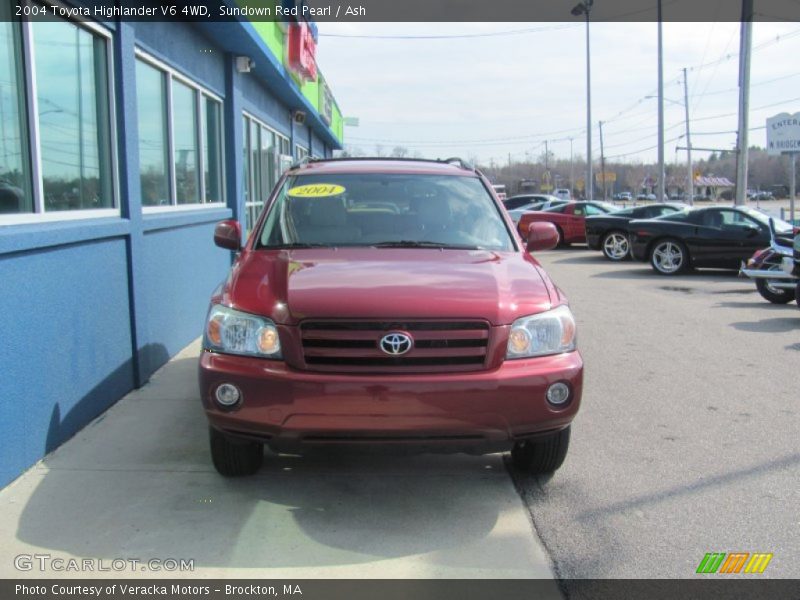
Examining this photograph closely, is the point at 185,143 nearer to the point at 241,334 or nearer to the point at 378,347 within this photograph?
the point at 241,334

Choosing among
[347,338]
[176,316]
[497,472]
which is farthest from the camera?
[176,316]

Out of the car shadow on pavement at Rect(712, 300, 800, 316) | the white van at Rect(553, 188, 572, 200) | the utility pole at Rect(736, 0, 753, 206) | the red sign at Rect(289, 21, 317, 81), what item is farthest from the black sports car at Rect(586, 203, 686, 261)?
the white van at Rect(553, 188, 572, 200)

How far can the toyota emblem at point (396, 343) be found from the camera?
3592 millimetres

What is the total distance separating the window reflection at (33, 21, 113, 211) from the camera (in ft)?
15.9

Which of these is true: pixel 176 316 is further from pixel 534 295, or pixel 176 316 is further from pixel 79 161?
pixel 534 295

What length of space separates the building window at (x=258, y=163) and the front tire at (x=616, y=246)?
8537 millimetres

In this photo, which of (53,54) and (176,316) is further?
(176,316)

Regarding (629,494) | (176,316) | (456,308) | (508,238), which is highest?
(508,238)

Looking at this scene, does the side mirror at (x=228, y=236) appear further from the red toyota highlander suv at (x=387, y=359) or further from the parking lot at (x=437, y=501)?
the parking lot at (x=437, y=501)

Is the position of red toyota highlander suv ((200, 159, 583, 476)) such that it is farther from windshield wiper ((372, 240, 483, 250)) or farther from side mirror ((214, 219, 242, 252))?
side mirror ((214, 219, 242, 252))

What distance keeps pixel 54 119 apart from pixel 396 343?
3.06m

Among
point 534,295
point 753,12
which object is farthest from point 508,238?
point 753,12

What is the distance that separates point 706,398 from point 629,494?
7.51 ft

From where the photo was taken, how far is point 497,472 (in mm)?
4551
